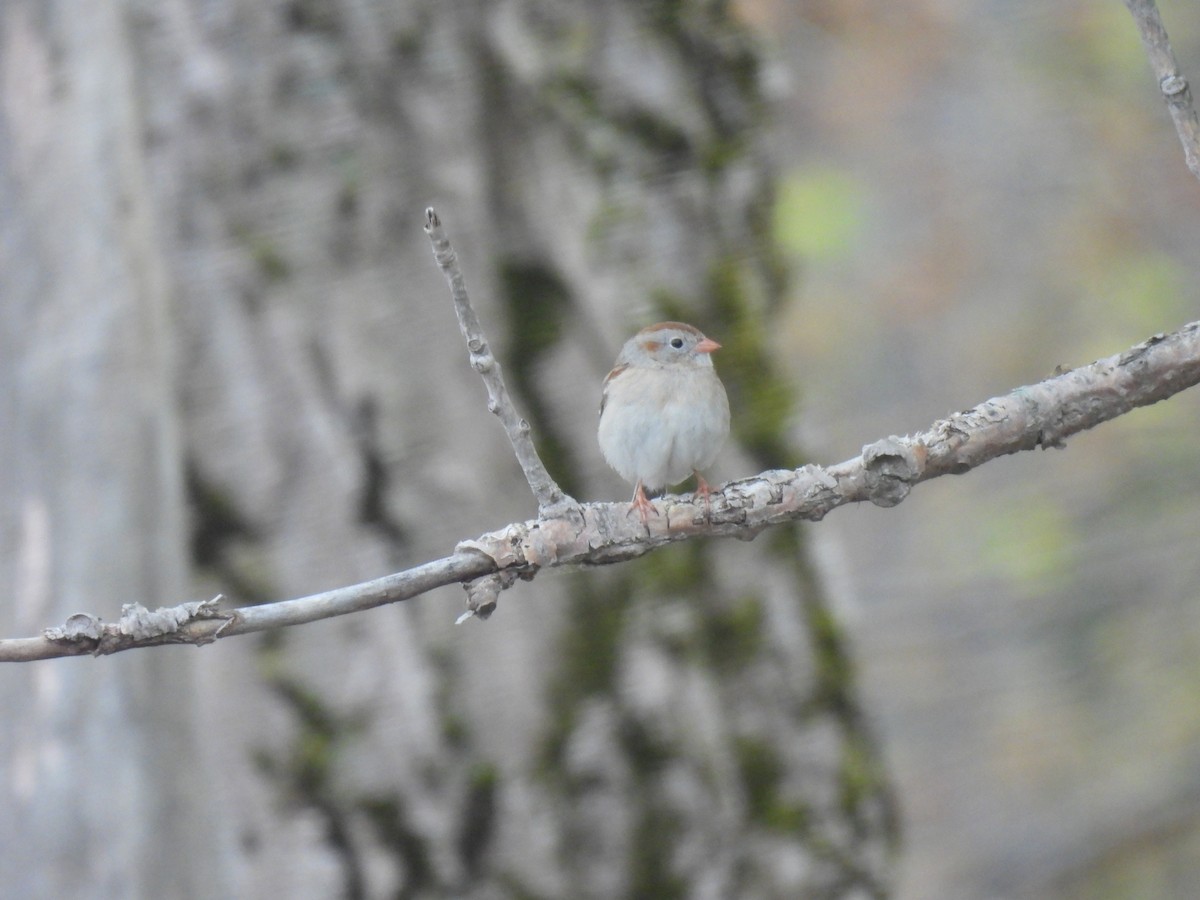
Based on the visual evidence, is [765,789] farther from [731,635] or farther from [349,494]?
[349,494]

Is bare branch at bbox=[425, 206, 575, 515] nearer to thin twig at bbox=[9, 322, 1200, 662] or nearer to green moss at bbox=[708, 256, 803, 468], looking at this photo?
thin twig at bbox=[9, 322, 1200, 662]

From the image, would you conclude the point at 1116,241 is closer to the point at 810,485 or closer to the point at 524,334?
the point at 524,334

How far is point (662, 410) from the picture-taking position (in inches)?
125

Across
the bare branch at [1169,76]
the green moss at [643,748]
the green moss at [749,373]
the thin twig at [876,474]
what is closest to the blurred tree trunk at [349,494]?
the green moss at [643,748]

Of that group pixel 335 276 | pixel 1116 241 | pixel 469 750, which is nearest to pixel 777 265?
pixel 335 276

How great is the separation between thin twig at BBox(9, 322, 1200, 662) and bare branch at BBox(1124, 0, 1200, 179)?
0.88 feet

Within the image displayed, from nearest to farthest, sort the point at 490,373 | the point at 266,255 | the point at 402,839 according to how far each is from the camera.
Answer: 1. the point at 490,373
2. the point at 402,839
3. the point at 266,255

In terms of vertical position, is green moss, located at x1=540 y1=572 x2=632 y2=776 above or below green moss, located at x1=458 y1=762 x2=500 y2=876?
above

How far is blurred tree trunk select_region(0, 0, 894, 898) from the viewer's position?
2.92m

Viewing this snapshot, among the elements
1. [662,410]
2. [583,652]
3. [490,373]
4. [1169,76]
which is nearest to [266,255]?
[662,410]

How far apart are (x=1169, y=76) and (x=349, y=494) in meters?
1.92

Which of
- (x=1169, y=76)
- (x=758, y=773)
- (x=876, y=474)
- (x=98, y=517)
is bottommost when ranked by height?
(x=758, y=773)

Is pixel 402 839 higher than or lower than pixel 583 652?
lower

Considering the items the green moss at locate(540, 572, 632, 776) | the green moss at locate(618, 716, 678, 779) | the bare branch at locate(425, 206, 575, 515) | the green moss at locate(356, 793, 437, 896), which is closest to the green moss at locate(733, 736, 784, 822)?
the green moss at locate(618, 716, 678, 779)
